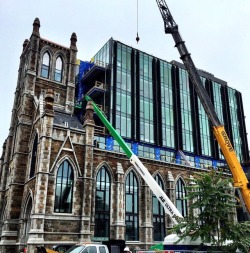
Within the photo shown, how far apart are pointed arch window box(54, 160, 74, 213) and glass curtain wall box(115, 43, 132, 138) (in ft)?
50.7

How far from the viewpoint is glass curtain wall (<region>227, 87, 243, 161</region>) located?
57.2 meters

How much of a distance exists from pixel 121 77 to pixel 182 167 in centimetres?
1702

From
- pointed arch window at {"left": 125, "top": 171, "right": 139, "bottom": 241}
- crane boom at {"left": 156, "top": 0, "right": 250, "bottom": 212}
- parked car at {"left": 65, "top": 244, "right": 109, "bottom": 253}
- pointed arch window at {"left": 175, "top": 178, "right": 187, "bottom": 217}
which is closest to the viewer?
parked car at {"left": 65, "top": 244, "right": 109, "bottom": 253}

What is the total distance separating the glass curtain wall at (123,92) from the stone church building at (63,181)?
8.43 m

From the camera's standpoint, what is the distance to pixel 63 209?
90.0 ft

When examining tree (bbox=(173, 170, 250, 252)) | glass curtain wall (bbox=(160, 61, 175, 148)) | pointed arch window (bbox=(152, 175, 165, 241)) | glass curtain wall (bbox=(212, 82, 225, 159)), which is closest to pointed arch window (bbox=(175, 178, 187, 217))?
pointed arch window (bbox=(152, 175, 165, 241))

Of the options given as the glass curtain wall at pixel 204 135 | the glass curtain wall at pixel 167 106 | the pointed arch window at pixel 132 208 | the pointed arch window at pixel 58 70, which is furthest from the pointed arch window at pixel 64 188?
the glass curtain wall at pixel 204 135

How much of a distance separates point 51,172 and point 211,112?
1519 cm

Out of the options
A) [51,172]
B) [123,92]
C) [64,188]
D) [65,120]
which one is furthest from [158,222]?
[123,92]

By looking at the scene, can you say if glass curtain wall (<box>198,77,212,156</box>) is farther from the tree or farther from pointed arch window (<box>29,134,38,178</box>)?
the tree

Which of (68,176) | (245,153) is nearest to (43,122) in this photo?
(68,176)

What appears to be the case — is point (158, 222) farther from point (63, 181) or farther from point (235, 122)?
point (235, 122)

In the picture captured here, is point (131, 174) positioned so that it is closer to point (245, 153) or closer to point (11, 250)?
point (11, 250)

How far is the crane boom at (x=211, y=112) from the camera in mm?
21203
